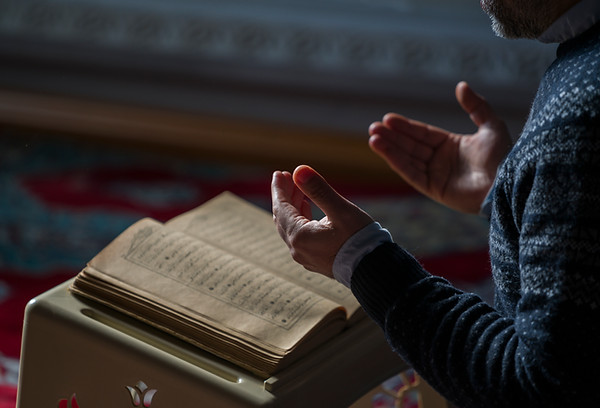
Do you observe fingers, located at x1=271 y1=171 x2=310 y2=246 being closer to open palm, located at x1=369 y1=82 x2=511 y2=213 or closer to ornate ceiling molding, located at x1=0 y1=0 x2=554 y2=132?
open palm, located at x1=369 y1=82 x2=511 y2=213

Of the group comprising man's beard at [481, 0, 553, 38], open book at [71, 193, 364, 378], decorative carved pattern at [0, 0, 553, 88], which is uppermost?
man's beard at [481, 0, 553, 38]

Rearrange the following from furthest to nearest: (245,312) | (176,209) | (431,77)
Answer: (431,77), (176,209), (245,312)

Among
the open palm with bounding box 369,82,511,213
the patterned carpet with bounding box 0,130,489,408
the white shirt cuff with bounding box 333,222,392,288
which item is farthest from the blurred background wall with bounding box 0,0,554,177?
the white shirt cuff with bounding box 333,222,392,288

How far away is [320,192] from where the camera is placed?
0.99 metres

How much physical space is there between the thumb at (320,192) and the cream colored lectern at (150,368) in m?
0.20

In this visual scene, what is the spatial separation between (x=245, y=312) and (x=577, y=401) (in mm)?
429

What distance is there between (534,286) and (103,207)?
215 centimetres

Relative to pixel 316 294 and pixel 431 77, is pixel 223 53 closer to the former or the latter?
pixel 431 77

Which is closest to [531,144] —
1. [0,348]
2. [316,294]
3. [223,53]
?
[316,294]

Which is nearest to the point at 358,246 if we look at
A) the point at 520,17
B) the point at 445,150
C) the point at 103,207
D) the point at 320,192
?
the point at 320,192

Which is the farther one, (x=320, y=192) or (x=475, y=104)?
(x=475, y=104)

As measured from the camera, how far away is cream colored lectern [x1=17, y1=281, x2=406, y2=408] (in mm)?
998

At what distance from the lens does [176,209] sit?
9.16 feet

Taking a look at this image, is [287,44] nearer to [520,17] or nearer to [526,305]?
[520,17]
